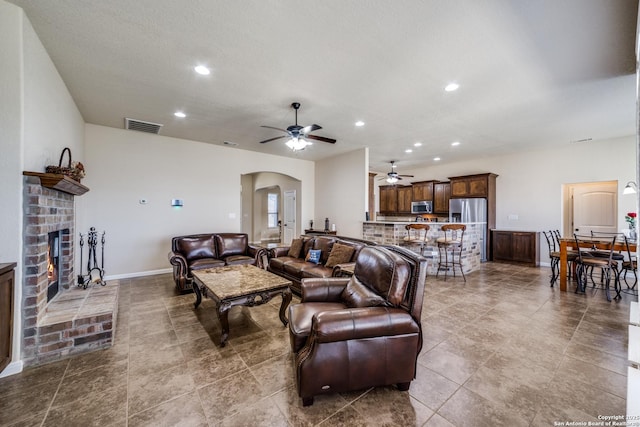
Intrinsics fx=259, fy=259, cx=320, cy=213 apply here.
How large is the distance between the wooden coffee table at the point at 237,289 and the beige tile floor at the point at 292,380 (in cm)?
30

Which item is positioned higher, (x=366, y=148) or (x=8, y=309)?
(x=366, y=148)

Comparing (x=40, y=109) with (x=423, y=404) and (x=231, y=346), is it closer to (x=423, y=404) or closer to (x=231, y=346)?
(x=231, y=346)

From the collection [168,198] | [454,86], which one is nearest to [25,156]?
[168,198]

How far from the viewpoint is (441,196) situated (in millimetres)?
8570

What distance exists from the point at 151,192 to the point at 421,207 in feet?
25.9

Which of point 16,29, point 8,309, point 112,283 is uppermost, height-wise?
point 16,29

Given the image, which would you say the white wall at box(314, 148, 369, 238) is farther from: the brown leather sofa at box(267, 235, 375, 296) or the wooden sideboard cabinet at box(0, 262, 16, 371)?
the wooden sideboard cabinet at box(0, 262, 16, 371)

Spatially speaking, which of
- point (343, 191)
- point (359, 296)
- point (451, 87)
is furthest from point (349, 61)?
point (343, 191)

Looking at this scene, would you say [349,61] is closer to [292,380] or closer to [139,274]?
[292,380]

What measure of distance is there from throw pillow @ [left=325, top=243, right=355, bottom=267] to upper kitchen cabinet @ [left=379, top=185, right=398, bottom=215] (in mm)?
6464

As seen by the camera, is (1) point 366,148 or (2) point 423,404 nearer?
(2) point 423,404

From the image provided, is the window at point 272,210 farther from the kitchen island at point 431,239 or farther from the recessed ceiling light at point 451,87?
the recessed ceiling light at point 451,87

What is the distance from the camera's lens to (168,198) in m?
5.67

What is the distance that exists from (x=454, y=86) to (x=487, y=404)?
343 cm
